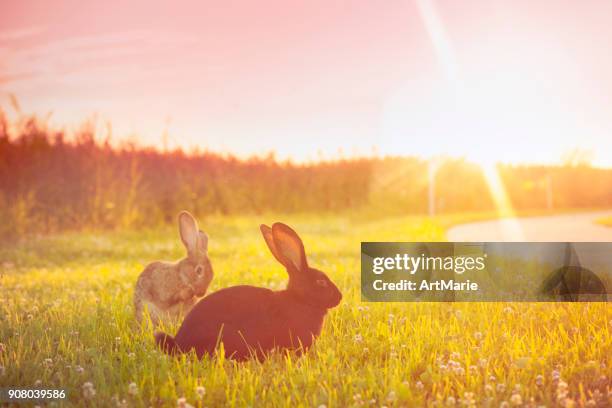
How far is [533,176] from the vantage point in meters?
4.32

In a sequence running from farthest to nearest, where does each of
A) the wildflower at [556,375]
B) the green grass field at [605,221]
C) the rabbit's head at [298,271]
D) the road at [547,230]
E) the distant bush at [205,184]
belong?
the distant bush at [205,184]
the green grass field at [605,221]
the road at [547,230]
the rabbit's head at [298,271]
the wildflower at [556,375]

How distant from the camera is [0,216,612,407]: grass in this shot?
2441mm

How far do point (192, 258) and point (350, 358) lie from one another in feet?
3.39

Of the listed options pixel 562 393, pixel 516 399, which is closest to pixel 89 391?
pixel 516 399

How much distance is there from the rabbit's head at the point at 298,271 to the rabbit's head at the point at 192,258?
0.63m

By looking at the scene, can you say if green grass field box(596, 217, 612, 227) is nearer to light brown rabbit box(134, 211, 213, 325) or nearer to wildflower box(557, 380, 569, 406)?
wildflower box(557, 380, 569, 406)

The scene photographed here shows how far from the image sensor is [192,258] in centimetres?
320

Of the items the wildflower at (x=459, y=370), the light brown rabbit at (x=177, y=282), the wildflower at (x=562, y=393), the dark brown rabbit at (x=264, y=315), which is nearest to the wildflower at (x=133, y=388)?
the dark brown rabbit at (x=264, y=315)

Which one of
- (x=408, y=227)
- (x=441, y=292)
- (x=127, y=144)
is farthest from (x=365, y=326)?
(x=127, y=144)

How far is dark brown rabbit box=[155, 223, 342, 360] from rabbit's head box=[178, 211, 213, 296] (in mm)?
482

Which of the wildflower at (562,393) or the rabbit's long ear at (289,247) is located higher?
the rabbit's long ear at (289,247)

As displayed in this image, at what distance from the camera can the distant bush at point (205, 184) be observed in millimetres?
4422

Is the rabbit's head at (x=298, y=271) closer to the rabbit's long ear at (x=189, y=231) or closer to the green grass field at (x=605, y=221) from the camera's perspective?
the rabbit's long ear at (x=189, y=231)

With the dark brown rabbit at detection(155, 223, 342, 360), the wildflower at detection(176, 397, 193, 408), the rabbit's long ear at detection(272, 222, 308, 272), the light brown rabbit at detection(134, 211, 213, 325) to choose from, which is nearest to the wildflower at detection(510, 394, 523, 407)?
the dark brown rabbit at detection(155, 223, 342, 360)
